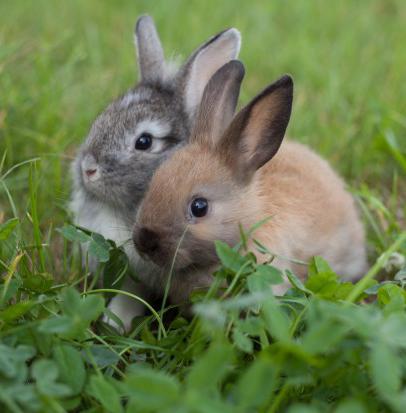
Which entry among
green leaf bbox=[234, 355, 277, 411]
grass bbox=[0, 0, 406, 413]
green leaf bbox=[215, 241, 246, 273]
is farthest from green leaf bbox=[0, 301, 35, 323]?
green leaf bbox=[234, 355, 277, 411]

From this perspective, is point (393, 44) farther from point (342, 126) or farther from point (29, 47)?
point (29, 47)

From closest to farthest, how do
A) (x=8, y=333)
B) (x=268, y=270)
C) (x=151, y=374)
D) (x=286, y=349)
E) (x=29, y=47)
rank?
(x=151, y=374)
(x=286, y=349)
(x=8, y=333)
(x=268, y=270)
(x=29, y=47)

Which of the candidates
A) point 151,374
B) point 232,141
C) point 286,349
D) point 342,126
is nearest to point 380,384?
point 286,349

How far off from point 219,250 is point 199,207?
1.90 ft

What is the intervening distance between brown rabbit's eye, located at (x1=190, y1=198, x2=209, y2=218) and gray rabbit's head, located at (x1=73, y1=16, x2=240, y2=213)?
57cm

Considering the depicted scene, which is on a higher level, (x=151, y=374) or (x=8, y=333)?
(x=151, y=374)

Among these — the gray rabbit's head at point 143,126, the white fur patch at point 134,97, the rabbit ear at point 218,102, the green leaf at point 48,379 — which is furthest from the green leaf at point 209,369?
the white fur patch at point 134,97

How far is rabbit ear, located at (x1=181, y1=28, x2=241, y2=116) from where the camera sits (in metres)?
3.94

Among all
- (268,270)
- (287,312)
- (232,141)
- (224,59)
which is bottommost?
(287,312)

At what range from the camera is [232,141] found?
10.8 feet

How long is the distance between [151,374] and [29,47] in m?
4.34

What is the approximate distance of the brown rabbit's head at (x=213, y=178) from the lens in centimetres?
304

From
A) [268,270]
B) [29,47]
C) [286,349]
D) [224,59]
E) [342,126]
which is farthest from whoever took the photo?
[29,47]

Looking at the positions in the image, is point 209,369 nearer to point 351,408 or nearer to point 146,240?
point 351,408
